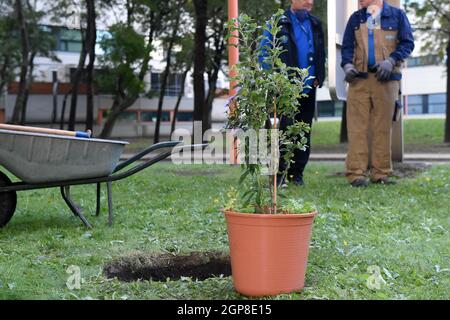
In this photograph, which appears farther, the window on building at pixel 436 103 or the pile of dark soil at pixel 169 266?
the window on building at pixel 436 103

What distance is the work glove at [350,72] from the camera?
709cm

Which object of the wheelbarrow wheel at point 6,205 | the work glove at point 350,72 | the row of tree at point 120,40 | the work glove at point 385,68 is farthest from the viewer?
the row of tree at point 120,40

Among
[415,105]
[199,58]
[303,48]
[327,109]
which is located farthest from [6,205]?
[327,109]

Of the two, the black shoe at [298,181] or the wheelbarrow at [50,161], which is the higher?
the wheelbarrow at [50,161]

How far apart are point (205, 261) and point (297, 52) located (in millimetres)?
3838

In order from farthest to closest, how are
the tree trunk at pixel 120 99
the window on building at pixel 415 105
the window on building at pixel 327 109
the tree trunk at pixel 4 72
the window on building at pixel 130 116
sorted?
the window on building at pixel 327 109 < the window on building at pixel 415 105 < the window on building at pixel 130 116 < the tree trunk at pixel 4 72 < the tree trunk at pixel 120 99

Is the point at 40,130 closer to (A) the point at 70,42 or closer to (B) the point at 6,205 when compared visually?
(B) the point at 6,205

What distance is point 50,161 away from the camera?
188 inches

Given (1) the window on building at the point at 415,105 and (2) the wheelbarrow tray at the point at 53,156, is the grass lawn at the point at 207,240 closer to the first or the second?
(2) the wheelbarrow tray at the point at 53,156

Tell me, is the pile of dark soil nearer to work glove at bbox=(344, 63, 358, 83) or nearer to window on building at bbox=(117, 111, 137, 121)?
work glove at bbox=(344, 63, 358, 83)

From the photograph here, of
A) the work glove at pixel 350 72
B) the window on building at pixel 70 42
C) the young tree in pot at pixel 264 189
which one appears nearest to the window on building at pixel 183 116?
the window on building at pixel 70 42

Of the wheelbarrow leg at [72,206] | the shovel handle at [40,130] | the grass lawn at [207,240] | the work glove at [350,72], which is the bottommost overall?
the grass lawn at [207,240]

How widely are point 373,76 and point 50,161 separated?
13.6 feet

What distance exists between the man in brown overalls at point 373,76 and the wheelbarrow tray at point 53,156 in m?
3.43
